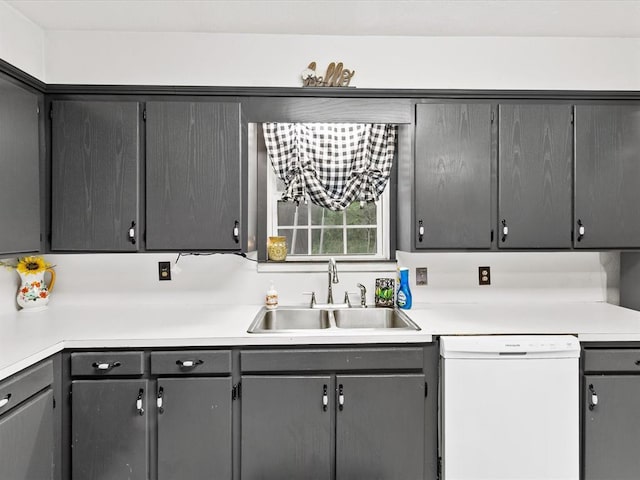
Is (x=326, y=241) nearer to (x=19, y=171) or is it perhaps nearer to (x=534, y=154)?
(x=534, y=154)

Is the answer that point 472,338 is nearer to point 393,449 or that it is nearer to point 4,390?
point 393,449

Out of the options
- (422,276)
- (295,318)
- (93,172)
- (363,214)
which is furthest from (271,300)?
(93,172)

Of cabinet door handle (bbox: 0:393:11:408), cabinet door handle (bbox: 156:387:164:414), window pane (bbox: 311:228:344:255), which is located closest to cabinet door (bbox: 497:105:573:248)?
window pane (bbox: 311:228:344:255)

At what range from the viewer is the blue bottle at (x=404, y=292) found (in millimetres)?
2242

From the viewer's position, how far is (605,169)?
207 cm

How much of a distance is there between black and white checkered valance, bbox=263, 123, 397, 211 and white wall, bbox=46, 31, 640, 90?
0.30 meters

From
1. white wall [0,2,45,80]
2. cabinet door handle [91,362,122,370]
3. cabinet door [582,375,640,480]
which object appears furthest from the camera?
white wall [0,2,45,80]

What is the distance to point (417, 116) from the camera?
2070mm

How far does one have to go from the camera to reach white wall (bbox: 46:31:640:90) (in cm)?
224

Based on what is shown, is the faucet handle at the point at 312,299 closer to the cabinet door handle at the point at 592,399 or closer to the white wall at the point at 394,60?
the white wall at the point at 394,60

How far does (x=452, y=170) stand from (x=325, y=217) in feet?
2.84

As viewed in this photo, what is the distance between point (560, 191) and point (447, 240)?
2.17 ft

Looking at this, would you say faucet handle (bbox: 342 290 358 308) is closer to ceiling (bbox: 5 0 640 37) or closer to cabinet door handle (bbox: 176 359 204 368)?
cabinet door handle (bbox: 176 359 204 368)

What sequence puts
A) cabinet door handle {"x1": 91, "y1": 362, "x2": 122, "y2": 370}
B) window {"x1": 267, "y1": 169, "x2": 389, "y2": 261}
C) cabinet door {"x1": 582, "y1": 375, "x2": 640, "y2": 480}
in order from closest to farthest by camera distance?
cabinet door handle {"x1": 91, "y1": 362, "x2": 122, "y2": 370} < cabinet door {"x1": 582, "y1": 375, "x2": 640, "y2": 480} < window {"x1": 267, "y1": 169, "x2": 389, "y2": 261}
